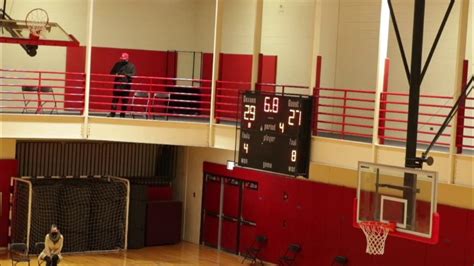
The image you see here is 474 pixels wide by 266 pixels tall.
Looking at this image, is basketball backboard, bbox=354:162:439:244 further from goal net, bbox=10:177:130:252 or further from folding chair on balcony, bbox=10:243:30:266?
goal net, bbox=10:177:130:252

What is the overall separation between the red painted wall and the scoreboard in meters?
3.00

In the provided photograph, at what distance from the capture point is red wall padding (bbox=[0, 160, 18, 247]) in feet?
73.9

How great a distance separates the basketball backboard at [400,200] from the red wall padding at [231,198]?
28.9 ft

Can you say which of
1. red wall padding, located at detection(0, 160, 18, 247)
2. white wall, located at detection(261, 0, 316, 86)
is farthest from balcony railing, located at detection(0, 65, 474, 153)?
red wall padding, located at detection(0, 160, 18, 247)

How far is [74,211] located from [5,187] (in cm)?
185

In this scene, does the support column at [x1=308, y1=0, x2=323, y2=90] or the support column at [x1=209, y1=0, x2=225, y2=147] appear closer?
the support column at [x1=308, y1=0, x2=323, y2=90]

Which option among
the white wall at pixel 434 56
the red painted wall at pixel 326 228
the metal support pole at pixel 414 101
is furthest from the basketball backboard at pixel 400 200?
the white wall at pixel 434 56

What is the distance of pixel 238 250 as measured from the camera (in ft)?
77.6

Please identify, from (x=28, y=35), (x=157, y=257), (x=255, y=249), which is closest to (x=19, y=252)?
(x=157, y=257)

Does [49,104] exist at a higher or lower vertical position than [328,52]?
lower

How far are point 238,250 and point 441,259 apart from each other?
6.97 m

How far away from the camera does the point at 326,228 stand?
68.4 ft

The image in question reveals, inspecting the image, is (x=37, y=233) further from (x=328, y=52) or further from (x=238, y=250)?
(x=328, y=52)

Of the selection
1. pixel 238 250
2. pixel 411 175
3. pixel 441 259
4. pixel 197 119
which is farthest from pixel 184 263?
pixel 411 175
